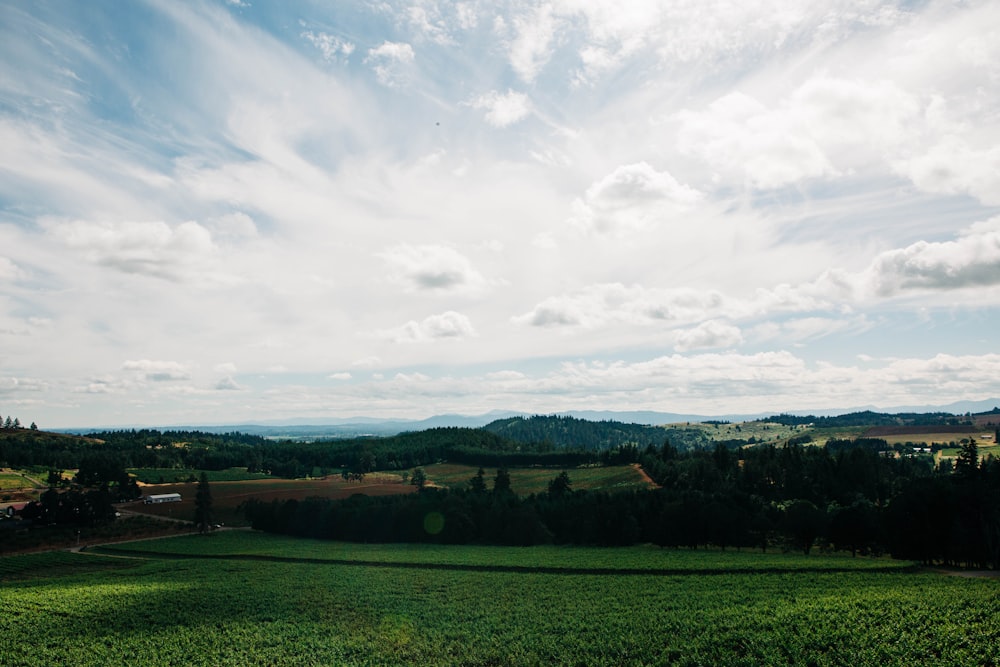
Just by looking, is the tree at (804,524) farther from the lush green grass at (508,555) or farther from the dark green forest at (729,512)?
the lush green grass at (508,555)

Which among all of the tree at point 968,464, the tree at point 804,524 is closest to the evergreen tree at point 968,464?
the tree at point 968,464

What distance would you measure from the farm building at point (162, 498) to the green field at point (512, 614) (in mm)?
91958

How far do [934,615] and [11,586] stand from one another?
9785cm

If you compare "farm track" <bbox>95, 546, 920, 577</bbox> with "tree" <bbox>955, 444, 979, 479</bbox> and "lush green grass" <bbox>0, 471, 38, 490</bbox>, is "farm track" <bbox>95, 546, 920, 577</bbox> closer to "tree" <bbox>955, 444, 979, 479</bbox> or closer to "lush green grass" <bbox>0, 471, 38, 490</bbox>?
"tree" <bbox>955, 444, 979, 479</bbox>

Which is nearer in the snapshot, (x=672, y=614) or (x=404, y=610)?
(x=672, y=614)

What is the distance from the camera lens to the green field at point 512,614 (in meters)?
42.0

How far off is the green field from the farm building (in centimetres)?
9196

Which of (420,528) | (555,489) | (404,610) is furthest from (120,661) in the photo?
(555,489)

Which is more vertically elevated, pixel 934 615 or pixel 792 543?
pixel 934 615

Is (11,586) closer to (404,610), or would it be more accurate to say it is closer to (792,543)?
(404,610)

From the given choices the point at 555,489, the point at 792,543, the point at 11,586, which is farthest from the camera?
the point at 555,489

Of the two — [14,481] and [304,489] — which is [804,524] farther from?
[14,481]

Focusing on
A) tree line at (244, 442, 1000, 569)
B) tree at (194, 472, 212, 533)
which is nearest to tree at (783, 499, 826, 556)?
tree line at (244, 442, 1000, 569)

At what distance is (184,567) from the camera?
273 feet
